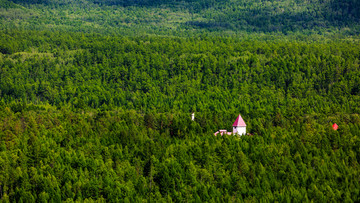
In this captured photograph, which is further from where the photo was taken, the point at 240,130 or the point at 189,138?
the point at 240,130

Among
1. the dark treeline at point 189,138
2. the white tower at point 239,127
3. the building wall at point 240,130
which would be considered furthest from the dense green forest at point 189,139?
the white tower at point 239,127

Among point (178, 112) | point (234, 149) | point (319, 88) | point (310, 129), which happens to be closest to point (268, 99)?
point (319, 88)

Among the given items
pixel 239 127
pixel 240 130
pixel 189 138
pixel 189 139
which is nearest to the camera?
pixel 189 139

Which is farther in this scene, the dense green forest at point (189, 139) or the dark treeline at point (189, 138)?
the dark treeline at point (189, 138)

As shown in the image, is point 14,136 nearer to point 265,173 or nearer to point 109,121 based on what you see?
point 109,121

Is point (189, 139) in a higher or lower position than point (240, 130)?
lower

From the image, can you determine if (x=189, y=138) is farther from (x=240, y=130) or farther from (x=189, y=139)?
(x=240, y=130)

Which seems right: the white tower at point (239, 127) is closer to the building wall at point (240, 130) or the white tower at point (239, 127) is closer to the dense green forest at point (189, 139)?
the building wall at point (240, 130)

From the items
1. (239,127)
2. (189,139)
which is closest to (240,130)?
(239,127)
